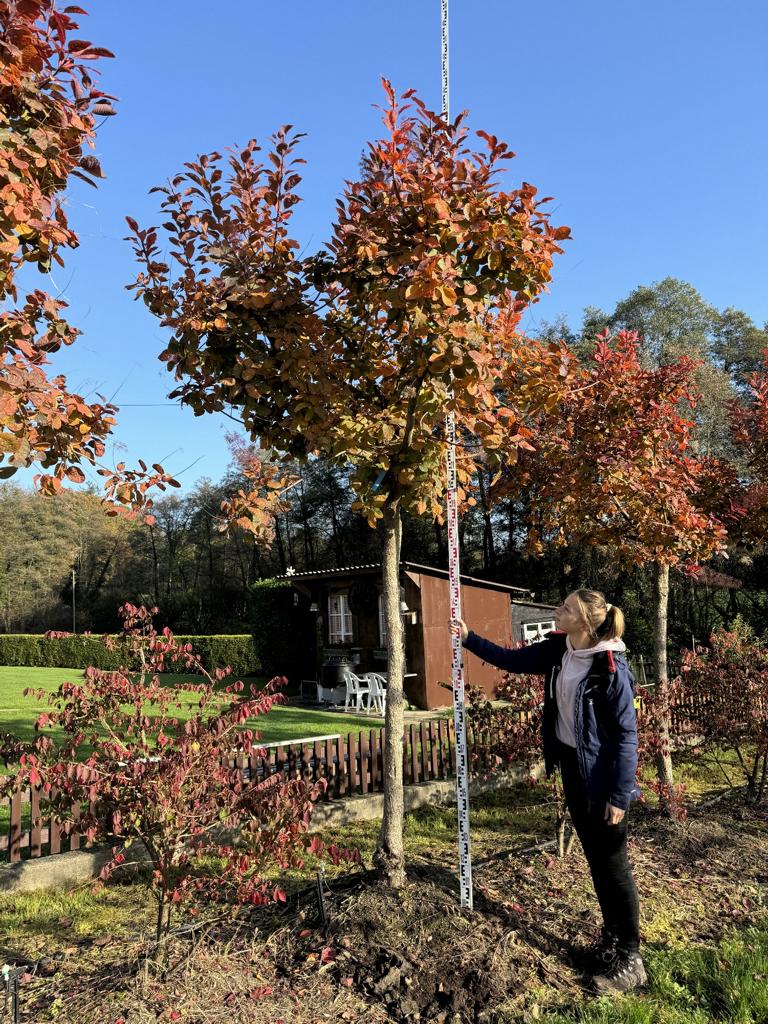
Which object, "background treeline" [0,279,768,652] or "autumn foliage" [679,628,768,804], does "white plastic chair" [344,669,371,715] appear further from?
"autumn foliage" [679,628,768,804]

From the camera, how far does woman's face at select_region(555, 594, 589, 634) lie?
3.49 metres

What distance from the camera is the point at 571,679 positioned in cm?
349

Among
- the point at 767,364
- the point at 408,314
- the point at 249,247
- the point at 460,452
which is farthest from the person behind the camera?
the point at 767,364

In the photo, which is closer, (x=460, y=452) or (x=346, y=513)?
(x=460, y=452)

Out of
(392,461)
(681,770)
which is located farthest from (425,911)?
(681,770)

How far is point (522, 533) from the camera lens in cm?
3419

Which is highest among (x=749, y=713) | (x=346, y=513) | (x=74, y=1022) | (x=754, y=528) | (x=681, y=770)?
(x=346, y=513)

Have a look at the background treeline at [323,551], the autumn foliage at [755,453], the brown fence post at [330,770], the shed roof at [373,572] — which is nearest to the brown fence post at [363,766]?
the brown fence post at [330,770]

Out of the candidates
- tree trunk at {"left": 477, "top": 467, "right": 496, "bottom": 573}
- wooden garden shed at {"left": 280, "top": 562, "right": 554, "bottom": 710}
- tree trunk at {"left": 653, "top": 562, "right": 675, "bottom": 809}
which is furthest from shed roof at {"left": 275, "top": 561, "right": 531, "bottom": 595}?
tree trunk at {"left": 477, "top": 467, "right": 496, "bottom": 573}

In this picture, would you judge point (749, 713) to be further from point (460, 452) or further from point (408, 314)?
point (408, 314)

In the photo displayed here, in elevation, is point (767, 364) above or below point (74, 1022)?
above

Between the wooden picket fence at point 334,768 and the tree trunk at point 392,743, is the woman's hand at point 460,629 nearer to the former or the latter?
the tree trunk at point 392,743

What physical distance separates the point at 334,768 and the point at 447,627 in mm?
9622

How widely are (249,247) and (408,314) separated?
117 cm
